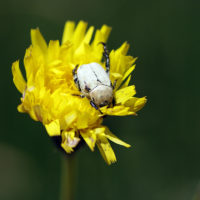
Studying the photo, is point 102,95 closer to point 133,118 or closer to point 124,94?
point 124,94

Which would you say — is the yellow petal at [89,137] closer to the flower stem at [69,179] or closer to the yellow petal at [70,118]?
the yellow petal at [70,118]

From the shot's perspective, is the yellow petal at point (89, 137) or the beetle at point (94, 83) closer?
the yellow petal at point (89, 137)

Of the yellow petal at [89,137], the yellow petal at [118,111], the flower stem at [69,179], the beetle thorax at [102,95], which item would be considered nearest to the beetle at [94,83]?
the beetle thorax at [102,95]

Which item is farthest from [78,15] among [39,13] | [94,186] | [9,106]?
[94,186]

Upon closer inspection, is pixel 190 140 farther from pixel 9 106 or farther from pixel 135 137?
pixel 9 106

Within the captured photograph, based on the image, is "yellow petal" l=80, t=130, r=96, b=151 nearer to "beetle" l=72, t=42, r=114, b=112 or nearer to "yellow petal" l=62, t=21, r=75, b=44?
"beetle" l=72, t=42, r=114, b=112

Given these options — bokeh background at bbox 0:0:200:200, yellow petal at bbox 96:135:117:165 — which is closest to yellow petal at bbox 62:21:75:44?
yellow petal at bbox 96:135:117:165

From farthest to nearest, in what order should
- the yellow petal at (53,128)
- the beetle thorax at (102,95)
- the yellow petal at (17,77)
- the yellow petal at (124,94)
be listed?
the beetle thorax at (102,95) < the yellow petal at (124,94) < the yellow petal at (17,77) < the yellow petal at (53,128)

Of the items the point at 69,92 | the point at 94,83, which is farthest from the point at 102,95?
the point at 69,92
